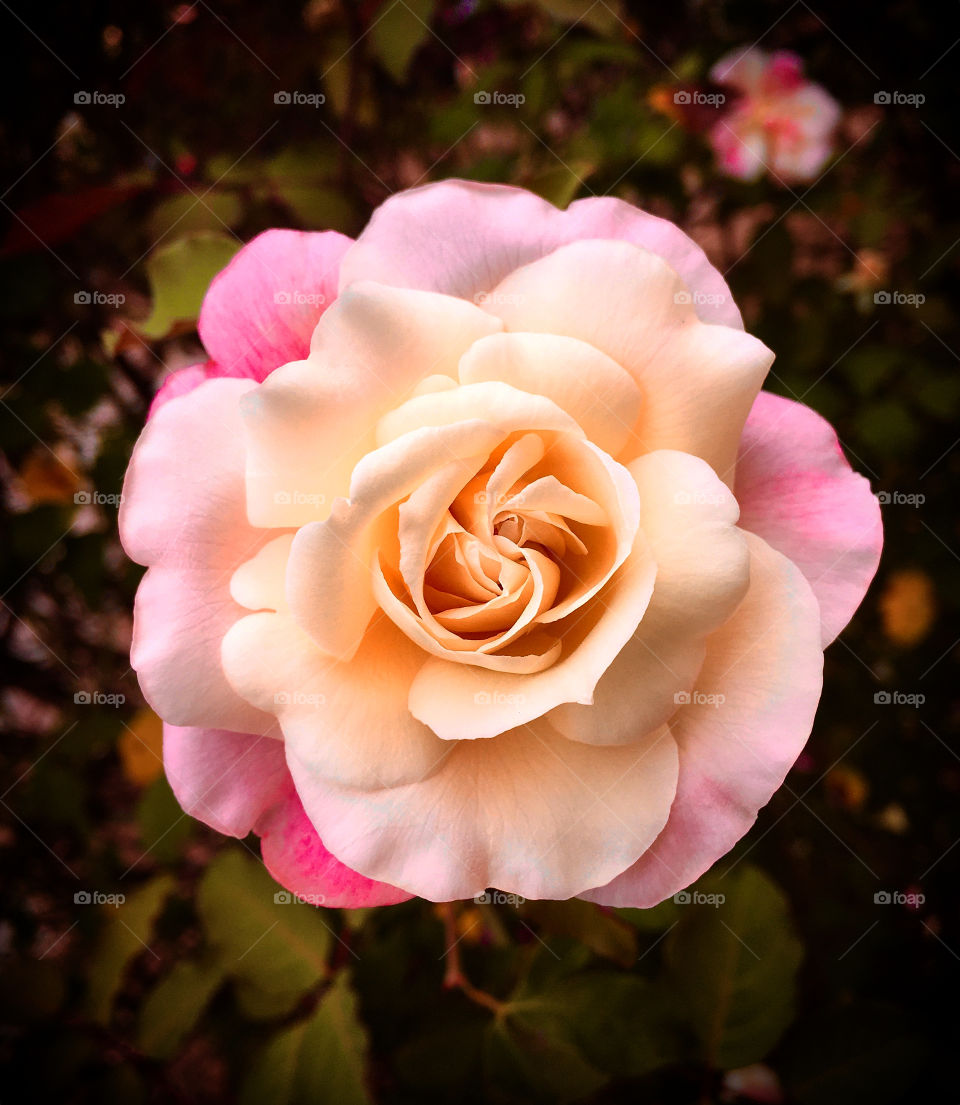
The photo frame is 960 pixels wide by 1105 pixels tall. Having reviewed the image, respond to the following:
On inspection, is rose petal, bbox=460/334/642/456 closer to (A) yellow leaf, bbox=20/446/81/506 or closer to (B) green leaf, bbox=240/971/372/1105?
(B) green leaf, bbox=240/971/372/1105

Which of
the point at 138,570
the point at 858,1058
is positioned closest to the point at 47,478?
the point at 138,570

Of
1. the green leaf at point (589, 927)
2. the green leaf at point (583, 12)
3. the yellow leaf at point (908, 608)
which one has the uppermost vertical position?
the green leaf at point (583, 12)

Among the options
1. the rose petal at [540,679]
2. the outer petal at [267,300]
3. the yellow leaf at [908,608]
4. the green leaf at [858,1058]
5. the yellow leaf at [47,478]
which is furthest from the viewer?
the yellow leaf at [908,608]

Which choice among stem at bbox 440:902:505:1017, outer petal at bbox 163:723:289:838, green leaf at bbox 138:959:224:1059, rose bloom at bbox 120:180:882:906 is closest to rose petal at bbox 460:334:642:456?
rose bloom at bbox 120:180:882:906

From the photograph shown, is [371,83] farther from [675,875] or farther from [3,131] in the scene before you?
[675,875]

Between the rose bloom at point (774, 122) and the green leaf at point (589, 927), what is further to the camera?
the rose bloom at point (774, 122)

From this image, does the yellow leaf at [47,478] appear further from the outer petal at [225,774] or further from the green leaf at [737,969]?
the green leaf at [737,969]

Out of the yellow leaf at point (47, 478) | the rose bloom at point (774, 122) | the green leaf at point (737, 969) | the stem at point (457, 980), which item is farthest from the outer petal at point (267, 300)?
the rose bloom at point (774, 122)
